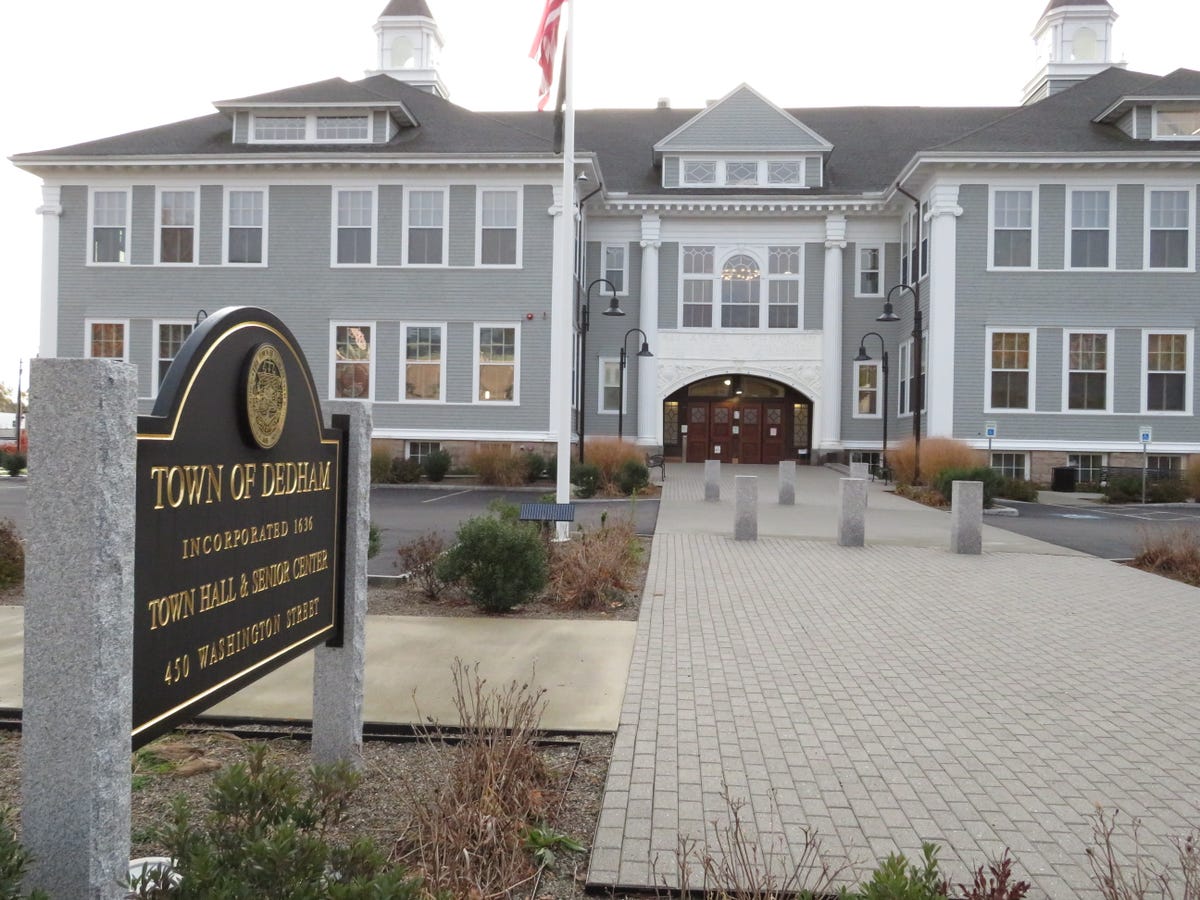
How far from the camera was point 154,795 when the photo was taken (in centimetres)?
457

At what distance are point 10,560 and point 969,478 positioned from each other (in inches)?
765

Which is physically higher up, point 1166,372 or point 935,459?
point 1166,372

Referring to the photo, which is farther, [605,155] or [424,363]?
[605,155]

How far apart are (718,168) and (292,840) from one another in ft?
115

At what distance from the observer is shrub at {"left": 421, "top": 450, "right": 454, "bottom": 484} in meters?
27.4

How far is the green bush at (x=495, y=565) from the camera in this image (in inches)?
353

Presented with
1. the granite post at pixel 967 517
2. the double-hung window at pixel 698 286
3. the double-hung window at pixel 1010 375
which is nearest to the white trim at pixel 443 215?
the double-hung window at pixel 698 286

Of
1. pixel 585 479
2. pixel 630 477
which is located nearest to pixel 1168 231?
pixel 630 477

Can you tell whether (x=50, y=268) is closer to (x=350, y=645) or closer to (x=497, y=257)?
(x=497, y=257)

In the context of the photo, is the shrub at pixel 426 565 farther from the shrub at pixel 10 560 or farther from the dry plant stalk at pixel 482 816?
the dry plant stalk at pixel 482 816

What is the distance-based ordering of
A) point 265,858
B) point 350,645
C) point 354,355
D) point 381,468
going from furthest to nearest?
point 354,355 < point 381,468 < point 350,645 < point 265,858

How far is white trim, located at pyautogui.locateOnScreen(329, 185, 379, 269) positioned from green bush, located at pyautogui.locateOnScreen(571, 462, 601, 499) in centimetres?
1048

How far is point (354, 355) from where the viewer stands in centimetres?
2995

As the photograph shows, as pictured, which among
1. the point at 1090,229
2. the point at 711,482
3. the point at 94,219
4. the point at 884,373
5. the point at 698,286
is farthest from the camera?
the point at 698,286
